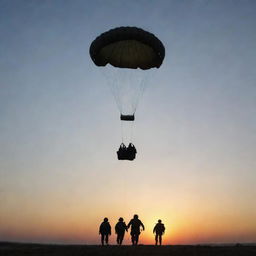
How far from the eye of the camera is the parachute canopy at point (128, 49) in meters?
24.5

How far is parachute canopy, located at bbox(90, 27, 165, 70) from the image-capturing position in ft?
80.3

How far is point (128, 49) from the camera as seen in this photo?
26172mm

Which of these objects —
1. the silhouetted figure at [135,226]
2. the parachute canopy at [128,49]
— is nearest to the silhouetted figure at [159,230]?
the silhouetted figure at [135,226]

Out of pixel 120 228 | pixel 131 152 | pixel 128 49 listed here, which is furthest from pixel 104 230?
pixel 128 49

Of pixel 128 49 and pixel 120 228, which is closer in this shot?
pixel 120 228

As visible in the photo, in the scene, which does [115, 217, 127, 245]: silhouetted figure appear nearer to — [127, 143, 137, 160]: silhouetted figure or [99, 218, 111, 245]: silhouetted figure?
[99, 218, 111, 245]: silhouetted figure
